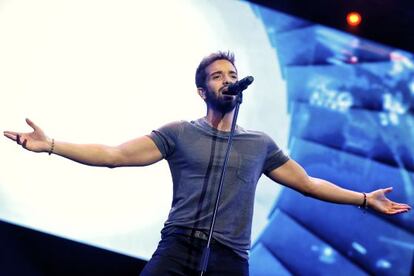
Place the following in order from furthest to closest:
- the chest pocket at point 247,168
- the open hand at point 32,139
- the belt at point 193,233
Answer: the chest pocket at point 247,168
the belt at point 193,233
the open hand at point 32,139

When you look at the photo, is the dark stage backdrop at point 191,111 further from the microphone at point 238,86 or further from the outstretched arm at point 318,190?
the microphone at point 238,86

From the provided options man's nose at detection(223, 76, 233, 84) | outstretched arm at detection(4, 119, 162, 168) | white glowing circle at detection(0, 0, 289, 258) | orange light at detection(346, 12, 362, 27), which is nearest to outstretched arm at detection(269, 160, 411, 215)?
A: man's nose at detection(223, 76, 233, 84)

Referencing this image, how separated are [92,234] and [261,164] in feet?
4.03

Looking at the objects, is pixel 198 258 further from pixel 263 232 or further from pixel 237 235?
pixel 263 232

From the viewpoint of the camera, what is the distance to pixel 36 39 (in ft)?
11.3

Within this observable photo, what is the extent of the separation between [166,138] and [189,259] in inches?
21.3

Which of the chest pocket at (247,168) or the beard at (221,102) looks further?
the beard at (221,102)

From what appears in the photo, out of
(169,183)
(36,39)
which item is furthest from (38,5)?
(169,183)

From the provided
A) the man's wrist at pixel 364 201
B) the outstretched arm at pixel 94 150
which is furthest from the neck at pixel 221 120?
the man's wrist at pixel 364 201

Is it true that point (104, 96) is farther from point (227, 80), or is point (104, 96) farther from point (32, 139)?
point (32, 139)

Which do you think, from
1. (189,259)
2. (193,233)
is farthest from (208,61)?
(189,259)

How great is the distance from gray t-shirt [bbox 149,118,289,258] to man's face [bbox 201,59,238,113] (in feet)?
0.35

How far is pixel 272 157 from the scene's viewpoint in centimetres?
275

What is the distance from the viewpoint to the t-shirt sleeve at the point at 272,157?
107 inches
